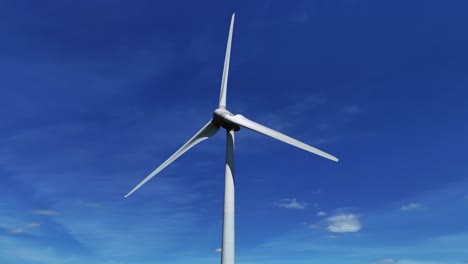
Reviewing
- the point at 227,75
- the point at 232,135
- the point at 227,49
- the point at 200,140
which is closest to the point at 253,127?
the point at 232,135

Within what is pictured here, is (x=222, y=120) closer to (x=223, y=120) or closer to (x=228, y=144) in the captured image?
(x=223, y=120)

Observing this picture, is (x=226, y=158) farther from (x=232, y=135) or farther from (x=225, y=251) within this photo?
(x=225, y=251)

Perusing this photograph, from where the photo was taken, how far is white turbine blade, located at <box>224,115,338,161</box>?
155 feet

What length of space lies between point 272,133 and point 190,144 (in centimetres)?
1095

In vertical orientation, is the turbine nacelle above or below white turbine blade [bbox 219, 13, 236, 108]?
below

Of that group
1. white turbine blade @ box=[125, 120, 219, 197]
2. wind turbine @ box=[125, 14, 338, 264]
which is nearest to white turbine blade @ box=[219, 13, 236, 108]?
wind turbine @ box=[125, 14, 338, 264]

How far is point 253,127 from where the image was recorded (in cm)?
4747

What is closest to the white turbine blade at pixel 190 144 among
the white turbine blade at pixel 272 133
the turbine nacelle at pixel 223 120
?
the turbine nacelle at pixel 223 120

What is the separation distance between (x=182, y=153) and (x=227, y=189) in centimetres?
1014

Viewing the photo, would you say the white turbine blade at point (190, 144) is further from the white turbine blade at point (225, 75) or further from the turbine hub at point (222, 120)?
the white turbine blade at point (225, 75)

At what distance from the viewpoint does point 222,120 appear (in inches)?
1871

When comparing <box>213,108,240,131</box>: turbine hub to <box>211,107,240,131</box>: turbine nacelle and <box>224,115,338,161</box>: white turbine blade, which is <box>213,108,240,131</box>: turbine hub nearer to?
<box>211,107,240,131</box>: turbine nacelle

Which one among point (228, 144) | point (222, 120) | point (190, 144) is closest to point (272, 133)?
point (228, 144)

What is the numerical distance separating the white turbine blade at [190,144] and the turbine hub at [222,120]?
42.0 inches
